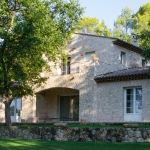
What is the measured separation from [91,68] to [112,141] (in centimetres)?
815

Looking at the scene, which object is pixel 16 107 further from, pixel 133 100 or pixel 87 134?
pixel 87 134

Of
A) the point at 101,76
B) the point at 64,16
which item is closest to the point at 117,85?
the point at 101,76

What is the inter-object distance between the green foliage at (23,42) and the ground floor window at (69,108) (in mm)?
6189

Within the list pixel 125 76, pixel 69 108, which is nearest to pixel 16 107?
pixel 69 108

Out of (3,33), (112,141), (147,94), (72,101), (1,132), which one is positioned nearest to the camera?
(112,141)

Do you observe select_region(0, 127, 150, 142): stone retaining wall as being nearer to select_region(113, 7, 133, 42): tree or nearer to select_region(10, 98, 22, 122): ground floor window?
select_region(10, 98, 22, 122): ground floor window

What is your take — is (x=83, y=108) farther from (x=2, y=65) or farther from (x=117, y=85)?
(x=2, y=65)

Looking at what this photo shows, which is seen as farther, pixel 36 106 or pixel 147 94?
pixel 36 106

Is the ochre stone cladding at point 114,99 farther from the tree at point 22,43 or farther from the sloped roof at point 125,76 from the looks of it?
the tree at point 22,43

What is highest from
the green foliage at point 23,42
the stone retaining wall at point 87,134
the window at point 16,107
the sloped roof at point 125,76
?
the green foliage at point 23,42

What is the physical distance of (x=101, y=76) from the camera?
20.7m

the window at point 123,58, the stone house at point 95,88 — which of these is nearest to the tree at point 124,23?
the stone house at point 95,88

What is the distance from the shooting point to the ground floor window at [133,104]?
1947cm

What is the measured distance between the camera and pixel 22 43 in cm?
1538
